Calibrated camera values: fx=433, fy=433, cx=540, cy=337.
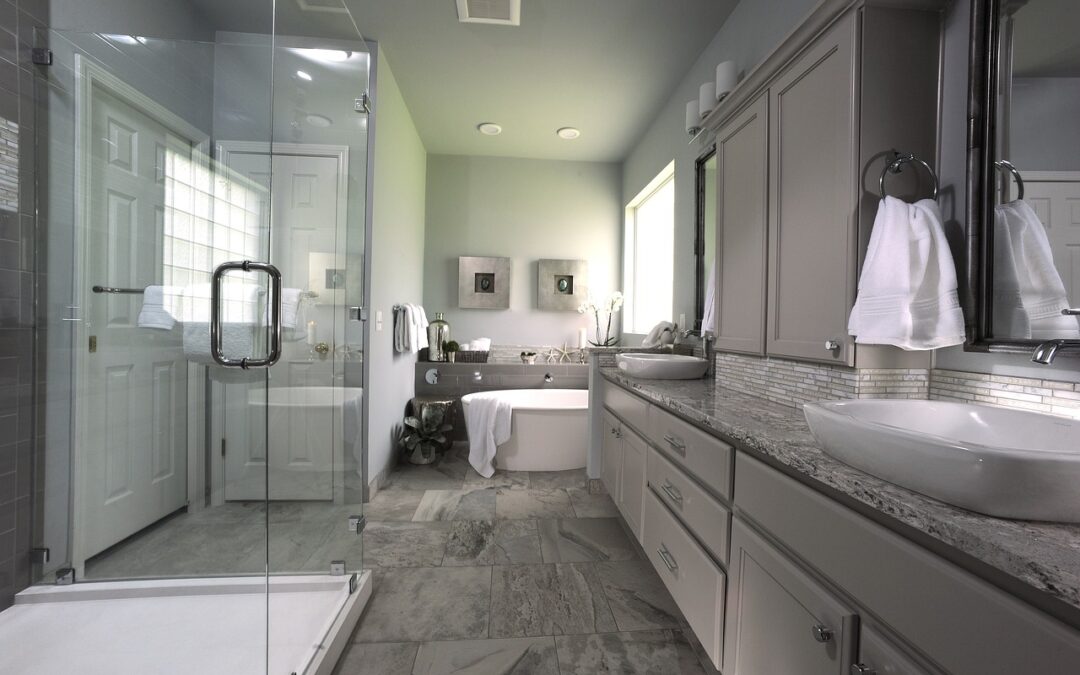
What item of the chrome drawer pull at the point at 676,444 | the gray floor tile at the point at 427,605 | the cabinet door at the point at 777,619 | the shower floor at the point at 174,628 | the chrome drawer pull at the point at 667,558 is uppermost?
the chrome drawer pull at the point at 676,444

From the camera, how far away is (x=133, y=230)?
146cm

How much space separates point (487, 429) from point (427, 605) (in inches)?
63.6

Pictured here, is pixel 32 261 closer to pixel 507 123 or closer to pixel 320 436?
pixel 320 436

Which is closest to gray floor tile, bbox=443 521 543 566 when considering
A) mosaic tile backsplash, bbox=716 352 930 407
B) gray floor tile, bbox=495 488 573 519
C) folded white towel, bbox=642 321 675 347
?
gray floor tile, bbox=495 488 573 519

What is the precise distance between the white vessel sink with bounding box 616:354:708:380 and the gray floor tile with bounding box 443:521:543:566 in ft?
3.34

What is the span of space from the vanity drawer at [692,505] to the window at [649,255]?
183 cm

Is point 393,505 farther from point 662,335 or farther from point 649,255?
point 649,255

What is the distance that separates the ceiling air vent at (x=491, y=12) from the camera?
2.24 m

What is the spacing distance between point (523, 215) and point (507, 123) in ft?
3.12

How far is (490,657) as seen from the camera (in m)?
1.46

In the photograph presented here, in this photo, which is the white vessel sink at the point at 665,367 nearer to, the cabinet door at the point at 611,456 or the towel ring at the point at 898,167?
the cabinet door at the point at 611,456

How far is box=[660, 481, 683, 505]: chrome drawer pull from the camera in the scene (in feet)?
4.76

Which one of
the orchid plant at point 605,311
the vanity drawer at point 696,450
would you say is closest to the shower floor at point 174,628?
the vanity drawer at point 696,450

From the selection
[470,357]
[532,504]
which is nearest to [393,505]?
[532,504]
